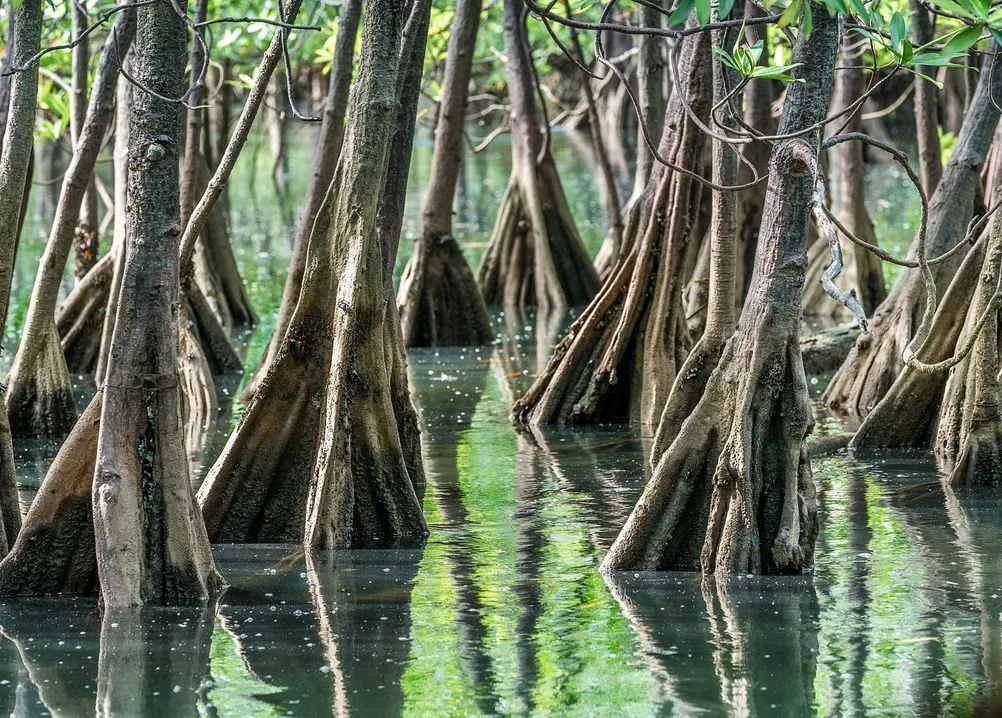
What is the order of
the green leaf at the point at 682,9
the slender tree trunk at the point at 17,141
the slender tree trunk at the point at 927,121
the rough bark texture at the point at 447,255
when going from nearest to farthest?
1. the green leaf at the point at 682,9
2. the slender tree trunk at the point at 17,141
3. the slender tree trunk at the point at 927,121
4. the rough bark texture at the point at 447,255

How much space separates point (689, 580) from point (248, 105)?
3.13m

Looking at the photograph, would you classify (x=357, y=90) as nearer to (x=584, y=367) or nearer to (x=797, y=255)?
(x=797, y=255)

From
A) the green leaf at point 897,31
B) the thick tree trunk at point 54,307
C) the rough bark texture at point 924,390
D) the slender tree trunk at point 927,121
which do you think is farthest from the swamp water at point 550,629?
the slender tree trunk at point 927,121

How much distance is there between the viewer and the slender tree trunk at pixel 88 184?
465 inches

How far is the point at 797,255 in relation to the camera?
240 inches

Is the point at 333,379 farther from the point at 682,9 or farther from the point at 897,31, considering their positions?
the point at 682,9

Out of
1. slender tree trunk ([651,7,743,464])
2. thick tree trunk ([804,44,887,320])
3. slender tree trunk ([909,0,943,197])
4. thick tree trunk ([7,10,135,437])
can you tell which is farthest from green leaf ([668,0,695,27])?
thick tree trunk ([804,44,887,320])

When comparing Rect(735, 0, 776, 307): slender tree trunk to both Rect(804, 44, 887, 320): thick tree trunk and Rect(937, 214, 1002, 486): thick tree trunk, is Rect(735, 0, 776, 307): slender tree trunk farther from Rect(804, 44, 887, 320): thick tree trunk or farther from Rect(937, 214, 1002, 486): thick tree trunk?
Rect(937, 214, 1002, 486): thick tree trunk

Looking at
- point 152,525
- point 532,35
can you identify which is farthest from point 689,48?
point 532,35

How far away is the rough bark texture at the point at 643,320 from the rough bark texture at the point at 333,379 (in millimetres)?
2926

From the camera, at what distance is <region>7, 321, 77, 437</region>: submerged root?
959 cm

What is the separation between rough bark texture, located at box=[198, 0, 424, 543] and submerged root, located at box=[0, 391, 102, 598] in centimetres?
103

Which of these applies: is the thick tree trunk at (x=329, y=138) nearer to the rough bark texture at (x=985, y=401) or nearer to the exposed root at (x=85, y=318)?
the exposed root at (x=85, y=318)

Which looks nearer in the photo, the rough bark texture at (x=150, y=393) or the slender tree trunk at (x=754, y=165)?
the rough bark texture at (x=150, y=393)
